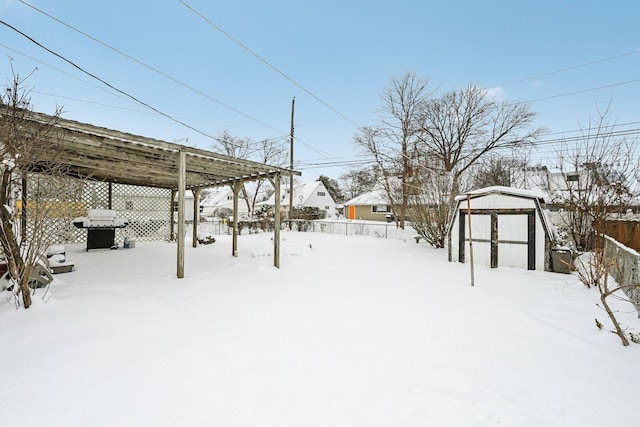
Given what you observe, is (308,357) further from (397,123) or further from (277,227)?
(397,123)

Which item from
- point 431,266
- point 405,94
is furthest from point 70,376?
point 405,94

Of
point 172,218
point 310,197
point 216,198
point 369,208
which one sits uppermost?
point 216,198

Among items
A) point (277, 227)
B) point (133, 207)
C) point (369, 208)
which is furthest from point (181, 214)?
point (369, 208)

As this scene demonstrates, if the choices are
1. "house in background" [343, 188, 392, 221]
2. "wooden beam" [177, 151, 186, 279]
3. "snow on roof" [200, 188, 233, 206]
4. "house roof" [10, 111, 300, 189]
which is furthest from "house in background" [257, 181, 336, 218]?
"wooden beam" [177, 151, 186, 279]

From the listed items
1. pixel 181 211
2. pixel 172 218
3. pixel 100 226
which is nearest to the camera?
pixel 181 211

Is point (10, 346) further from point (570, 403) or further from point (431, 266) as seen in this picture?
point (431, 266)

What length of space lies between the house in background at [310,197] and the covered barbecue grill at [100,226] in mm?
19780

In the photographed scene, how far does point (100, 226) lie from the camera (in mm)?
7445

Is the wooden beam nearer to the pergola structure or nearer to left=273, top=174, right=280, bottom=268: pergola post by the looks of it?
the pergola structure

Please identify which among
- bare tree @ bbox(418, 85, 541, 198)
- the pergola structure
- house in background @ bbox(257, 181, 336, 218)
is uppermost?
bare tree @ bbox(418, 85, 541, 198)

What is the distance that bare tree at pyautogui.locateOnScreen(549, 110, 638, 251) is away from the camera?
680 cm

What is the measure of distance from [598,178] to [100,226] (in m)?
13.1

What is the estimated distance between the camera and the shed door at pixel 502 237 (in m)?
6.31

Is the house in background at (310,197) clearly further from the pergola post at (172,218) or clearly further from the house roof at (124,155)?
the house roof at (124,155)
